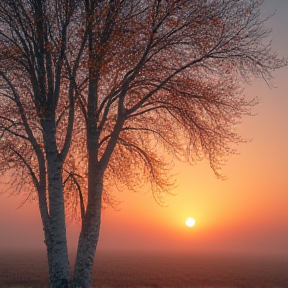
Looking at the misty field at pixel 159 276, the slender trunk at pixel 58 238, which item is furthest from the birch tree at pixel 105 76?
the misty field at pixel 159 276

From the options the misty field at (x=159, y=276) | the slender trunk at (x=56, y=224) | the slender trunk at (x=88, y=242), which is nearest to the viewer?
the slender trunk at (x=56, y=224)

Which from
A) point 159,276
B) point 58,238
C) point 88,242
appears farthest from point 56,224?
point 159,276

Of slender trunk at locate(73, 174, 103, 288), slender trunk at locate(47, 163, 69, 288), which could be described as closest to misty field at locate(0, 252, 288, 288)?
slender trunk at locate(73, 174, 103, 288)

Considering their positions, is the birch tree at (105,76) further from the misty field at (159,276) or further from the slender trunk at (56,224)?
the misty field at (159,276)

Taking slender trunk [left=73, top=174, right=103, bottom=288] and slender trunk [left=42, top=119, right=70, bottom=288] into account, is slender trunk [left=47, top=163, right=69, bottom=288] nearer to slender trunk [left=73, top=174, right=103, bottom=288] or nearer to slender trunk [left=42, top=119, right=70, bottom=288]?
slender trunk [left=42, top=119, right=70, bottom=288]

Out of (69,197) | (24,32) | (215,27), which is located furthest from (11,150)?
(215,27)

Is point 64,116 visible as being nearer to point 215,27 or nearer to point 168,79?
point 168,79

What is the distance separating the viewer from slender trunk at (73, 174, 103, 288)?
13.3 m

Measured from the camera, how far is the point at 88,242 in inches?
531

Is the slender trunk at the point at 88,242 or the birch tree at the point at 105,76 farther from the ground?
the birch tree at the point at 105,76

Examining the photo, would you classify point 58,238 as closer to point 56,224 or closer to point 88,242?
point 56,224

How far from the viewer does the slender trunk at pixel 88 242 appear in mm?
13320

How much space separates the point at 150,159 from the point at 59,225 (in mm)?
5286

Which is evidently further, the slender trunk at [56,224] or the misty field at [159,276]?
the misty field at [159,276]
